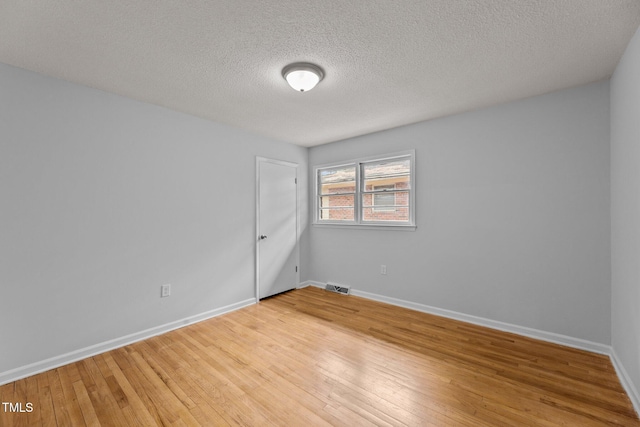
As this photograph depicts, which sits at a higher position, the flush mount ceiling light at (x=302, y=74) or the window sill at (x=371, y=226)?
the flush mount ceiling light at (x=302, y=74)

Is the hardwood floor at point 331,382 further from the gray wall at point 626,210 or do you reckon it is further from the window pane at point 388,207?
the window pane at point 388,207

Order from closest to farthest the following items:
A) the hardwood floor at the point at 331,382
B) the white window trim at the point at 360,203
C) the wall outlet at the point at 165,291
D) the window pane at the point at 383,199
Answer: the hardwood floor at the point at 331,382
the wall outlet at the point at 165,291
the white window trim at the point at 360,203
the window pane at the point at 383,199

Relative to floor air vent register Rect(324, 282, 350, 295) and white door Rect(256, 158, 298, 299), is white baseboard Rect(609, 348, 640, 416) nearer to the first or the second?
floor air vent register Rect(324, 282, 350, 295)

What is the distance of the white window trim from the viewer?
12.0ft

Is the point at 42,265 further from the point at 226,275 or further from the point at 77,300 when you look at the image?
the point at 226,275

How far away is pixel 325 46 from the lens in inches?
76.4

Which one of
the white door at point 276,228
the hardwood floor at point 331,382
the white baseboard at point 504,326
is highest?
the white door at point 276,228

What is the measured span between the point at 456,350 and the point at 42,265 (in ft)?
12.1

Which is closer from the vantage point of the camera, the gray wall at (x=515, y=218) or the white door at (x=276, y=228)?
the gray wall at (x=515, y=218)

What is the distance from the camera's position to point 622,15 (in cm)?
164

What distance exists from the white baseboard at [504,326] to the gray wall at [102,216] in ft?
7.38

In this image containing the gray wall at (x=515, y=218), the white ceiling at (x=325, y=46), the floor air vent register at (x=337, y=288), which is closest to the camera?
the white ceiling at (x=325, y=46)

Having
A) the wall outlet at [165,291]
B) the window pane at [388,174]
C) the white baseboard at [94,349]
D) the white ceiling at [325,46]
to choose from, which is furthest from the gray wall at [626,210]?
the wall outlet at [165,291]

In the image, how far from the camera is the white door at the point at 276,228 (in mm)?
4074
